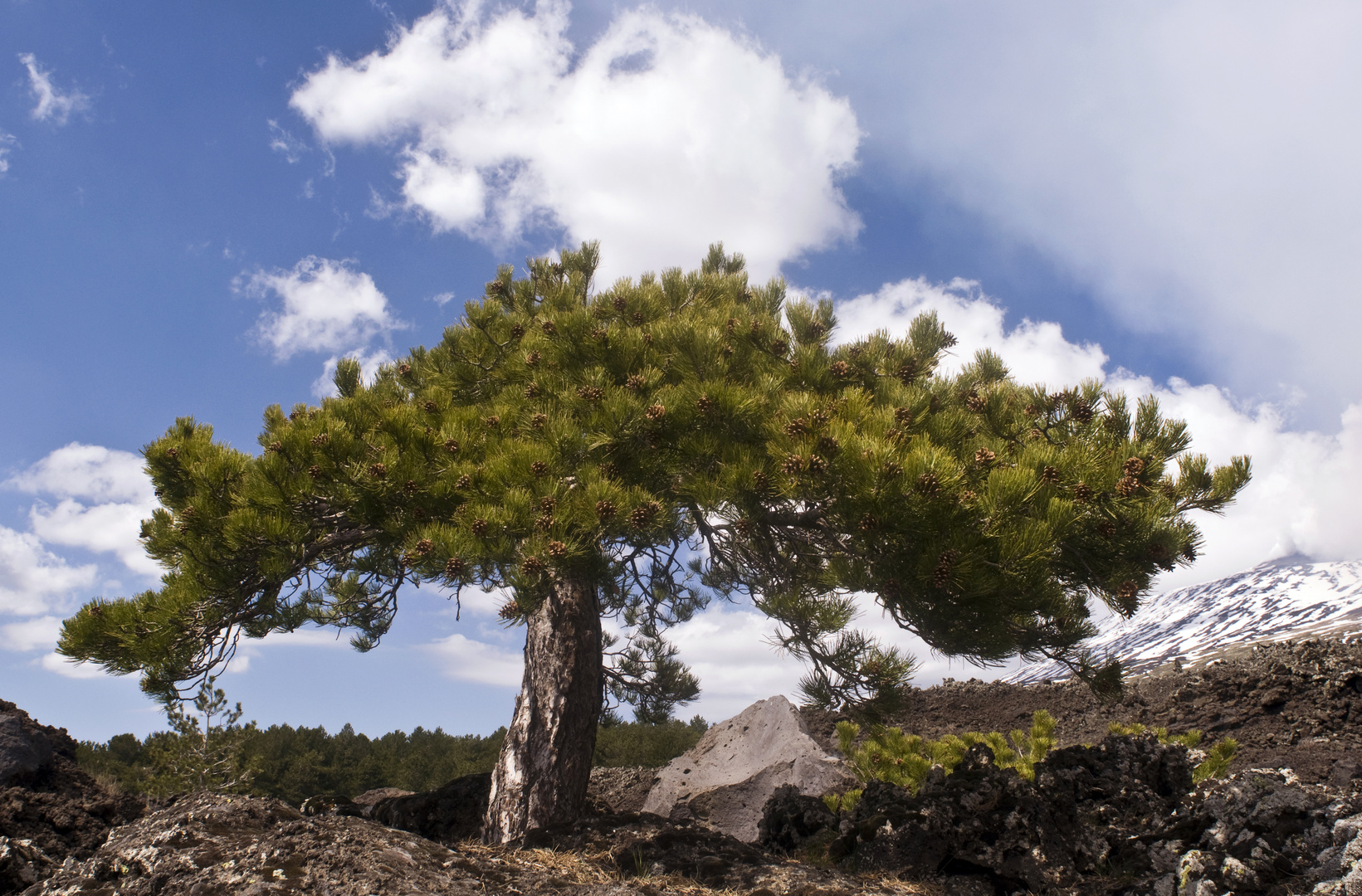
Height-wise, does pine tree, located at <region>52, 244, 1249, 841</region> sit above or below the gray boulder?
above

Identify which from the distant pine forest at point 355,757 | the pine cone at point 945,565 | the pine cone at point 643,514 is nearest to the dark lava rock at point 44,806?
the pine cone at point 643,514

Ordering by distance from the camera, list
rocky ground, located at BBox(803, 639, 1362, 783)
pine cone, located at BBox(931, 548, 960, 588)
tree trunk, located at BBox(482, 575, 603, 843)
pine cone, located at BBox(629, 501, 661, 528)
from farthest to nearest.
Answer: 1. rocky ground, located at BBox(803, 639, 1362, 783)
2. tree trunk, located at BBox(482, 575, 603, 843)
3. pine cone, located at BBox(629, 501, 661, 528)
4. pine cone, located at BBox(931, 548, 960, 588)

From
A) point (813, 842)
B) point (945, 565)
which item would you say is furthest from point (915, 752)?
point (945, 565)

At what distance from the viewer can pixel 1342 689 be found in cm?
968

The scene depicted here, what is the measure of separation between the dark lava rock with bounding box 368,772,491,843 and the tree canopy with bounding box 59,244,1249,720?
7.07 ft

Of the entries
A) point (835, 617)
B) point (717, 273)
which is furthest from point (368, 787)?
point (835, 617)

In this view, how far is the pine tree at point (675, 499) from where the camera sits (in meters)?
5.02

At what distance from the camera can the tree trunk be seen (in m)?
6.54

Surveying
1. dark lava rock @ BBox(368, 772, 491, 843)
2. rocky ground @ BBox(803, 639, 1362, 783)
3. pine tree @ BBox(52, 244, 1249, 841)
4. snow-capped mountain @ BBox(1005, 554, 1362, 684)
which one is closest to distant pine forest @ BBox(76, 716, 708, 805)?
rocky ground @ BBox(803, 639, 1362, 783)

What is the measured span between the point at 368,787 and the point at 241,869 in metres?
14.9

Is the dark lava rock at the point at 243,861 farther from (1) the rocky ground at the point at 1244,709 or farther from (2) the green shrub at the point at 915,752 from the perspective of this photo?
(1) the rocky ground at the point at 1244,709

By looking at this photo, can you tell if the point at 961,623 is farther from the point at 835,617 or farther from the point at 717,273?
the point at 717,273

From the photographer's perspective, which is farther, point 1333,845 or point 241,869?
point 1333,845

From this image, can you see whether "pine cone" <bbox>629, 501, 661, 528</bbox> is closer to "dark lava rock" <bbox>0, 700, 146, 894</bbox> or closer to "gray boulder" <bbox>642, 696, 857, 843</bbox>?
"dark lava rock" <bbox>0, 700, 146, 894</bbox>
